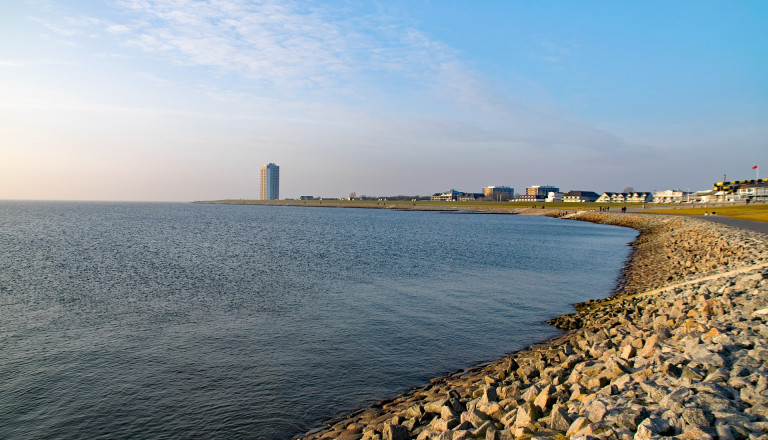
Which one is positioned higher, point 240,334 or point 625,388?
point 625,388

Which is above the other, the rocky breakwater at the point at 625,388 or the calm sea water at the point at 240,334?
the rocky breakwater at the point at 625,388

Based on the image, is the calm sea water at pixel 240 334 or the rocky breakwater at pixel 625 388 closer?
the rocky breakwater at pixel 625 388

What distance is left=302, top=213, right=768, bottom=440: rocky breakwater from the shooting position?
6.23 metres

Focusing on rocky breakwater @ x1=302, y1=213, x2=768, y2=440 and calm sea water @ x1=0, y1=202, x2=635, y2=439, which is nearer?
rocky breakwater @ x1=302, y1=213, x2=768, y2=440

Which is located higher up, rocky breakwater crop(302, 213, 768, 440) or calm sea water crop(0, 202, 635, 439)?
rocky breakwater crop(302, 213, 768, 440)

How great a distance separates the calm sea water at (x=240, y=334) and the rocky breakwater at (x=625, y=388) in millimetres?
1964

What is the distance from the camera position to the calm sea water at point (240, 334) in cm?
1096

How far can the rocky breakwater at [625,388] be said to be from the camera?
6230mm

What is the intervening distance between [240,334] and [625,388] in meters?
12.8

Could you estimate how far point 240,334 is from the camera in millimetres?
16641

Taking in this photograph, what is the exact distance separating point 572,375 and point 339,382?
6005mm

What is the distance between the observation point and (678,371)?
8219 millimetres

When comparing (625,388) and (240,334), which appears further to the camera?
(240,334)

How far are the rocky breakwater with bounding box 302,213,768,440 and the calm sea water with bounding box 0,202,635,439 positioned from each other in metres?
1.96
